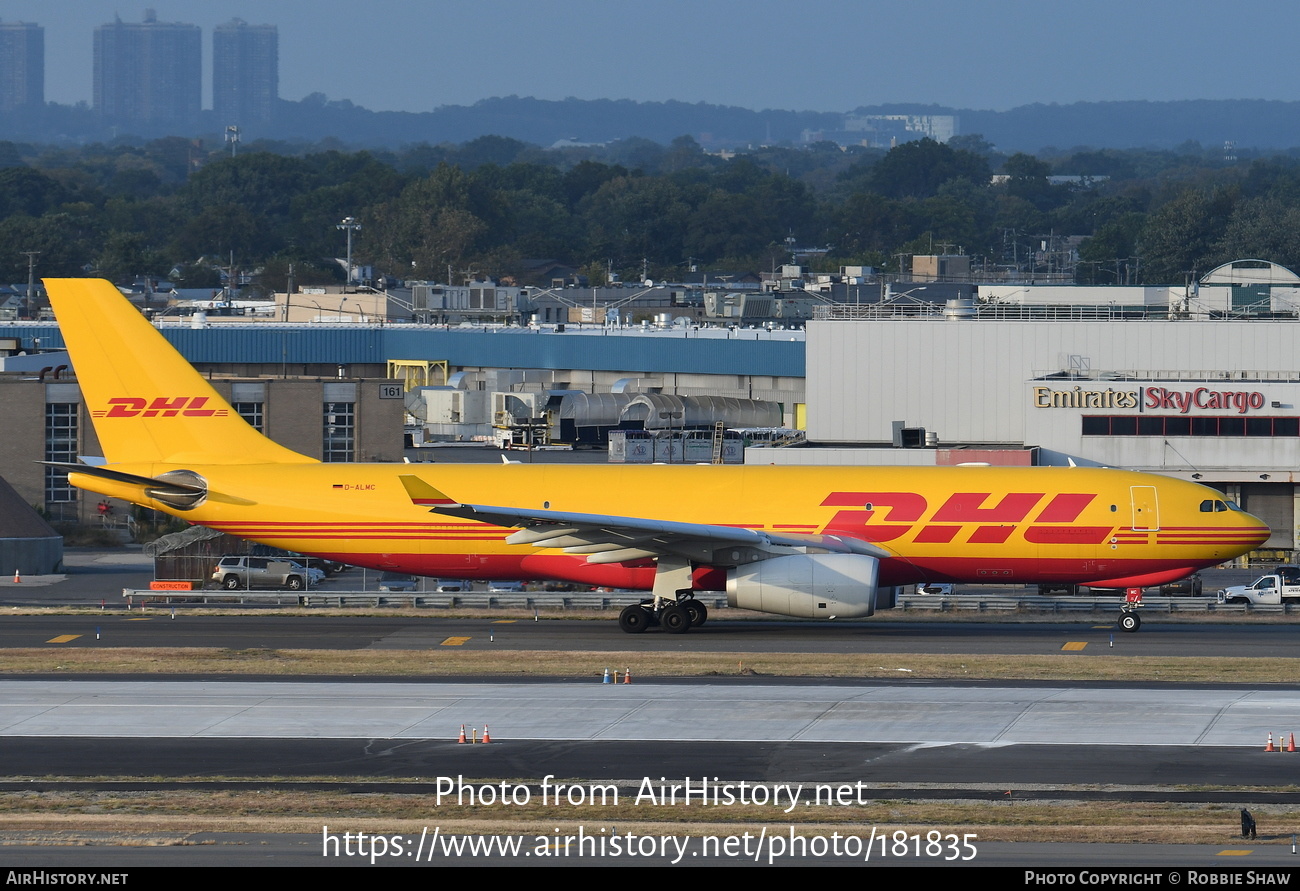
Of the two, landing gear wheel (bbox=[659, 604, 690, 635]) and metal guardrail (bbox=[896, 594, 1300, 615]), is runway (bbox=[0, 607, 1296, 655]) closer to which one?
landing gear wheel (bbox=[659, 604, 690, 635])

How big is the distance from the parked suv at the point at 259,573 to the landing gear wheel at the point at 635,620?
627 inches

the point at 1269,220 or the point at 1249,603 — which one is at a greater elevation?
the point at 1269,220

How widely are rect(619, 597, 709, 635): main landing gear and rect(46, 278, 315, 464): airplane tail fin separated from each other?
34.5 feet

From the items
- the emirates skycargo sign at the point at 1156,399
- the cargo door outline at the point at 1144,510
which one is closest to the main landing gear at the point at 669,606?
the cargo door outline at the point at 1144,510

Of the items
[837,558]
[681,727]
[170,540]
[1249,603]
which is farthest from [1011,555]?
[170,540]

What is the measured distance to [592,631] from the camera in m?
41.2

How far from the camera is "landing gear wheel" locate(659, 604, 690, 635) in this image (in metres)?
40.4

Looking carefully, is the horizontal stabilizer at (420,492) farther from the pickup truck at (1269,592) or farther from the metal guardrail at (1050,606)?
the pickup truck at (1269,592)

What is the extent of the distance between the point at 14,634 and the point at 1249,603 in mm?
31664

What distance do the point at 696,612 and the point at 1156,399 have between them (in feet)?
93.4

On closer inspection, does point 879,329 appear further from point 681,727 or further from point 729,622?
point 681,727

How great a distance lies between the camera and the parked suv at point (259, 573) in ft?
174

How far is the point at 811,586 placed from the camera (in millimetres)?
38312

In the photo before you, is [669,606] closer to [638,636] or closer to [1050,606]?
[638,636]
